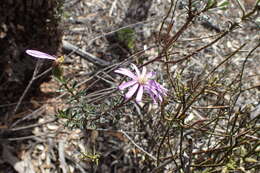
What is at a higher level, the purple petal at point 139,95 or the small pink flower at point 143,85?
the small pink flower at point 143,85

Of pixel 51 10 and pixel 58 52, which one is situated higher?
pixel 51 10

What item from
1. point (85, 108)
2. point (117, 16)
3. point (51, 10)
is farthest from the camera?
point (117, 16)

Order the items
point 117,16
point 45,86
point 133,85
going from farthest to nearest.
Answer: point 117,16 < point 45,86 < point 133,85

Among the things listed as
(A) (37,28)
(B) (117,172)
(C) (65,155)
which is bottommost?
(B) (117,172)

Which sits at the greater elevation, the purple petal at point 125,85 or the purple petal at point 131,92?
the purple petal at point 125,85

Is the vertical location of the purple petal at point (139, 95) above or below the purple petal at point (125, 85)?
below

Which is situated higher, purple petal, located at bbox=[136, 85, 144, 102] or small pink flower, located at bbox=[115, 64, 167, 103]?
small pink flower, located at bbox=[115, 64, 167, 103]

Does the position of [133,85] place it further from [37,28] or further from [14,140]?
[14,140]

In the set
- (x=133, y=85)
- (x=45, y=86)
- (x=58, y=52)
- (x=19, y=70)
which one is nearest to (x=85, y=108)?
(x=133, y=85)

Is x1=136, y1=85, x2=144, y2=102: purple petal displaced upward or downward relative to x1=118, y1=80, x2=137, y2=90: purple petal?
downward

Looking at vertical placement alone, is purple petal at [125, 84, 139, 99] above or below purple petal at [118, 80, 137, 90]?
below

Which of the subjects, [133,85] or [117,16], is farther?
[117,16]
